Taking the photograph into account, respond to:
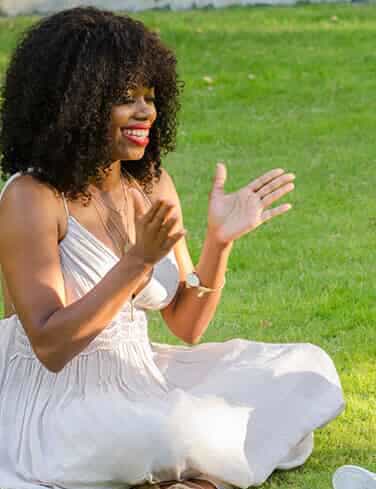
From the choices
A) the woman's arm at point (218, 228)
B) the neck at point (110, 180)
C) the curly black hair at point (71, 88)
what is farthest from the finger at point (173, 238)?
the neck at point (110, 180)

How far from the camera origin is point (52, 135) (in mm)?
4297

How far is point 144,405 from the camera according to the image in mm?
4309

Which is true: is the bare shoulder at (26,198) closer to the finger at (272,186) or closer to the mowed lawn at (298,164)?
the finger at (272,186)

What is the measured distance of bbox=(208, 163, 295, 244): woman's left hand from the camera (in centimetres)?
432

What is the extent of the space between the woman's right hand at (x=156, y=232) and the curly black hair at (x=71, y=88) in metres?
0.50

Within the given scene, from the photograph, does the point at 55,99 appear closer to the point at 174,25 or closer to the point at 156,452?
the point at 156,452

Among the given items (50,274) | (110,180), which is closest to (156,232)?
(50,274)

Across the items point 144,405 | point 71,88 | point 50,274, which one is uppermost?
point 71,88

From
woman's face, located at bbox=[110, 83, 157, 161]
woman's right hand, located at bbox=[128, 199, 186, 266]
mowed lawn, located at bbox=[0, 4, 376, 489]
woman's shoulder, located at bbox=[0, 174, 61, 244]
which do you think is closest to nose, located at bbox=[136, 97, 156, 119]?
woman's face, located at bbox=[110, 83, 157, 161]

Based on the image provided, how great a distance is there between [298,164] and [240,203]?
558 cm

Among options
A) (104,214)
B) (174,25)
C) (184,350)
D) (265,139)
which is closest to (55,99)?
(104,214)

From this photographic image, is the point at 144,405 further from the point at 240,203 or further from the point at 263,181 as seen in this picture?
the point at 263,181

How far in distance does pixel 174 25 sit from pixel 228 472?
34.8 ft

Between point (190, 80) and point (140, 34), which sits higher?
point (140, 34)
